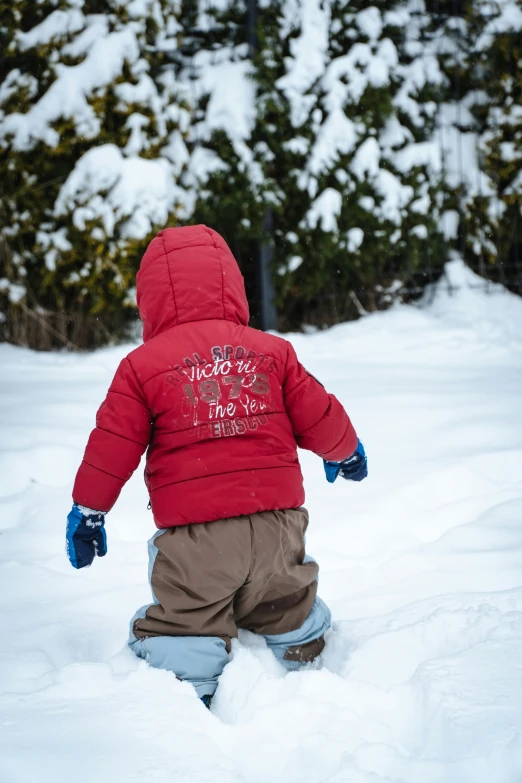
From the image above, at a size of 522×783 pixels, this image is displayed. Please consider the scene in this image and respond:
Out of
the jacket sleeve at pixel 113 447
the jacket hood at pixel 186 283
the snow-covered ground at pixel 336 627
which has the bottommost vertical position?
the snow-covered ground at pixel 336 627

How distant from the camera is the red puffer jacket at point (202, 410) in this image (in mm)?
1636

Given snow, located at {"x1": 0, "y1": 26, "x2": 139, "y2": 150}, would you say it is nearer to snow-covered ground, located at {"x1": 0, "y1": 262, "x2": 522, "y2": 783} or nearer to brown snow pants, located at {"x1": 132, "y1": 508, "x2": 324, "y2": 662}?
snow-covered ground, located at {"x1": 0, "y1": 262, "x2": 522, "y2": 783}

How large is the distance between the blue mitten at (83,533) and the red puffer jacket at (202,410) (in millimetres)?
32

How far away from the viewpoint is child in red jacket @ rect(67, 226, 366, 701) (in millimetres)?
1616

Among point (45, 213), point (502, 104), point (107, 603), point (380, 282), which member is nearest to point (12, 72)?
point (45, 213)

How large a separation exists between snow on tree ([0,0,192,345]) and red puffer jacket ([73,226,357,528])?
11.0ft

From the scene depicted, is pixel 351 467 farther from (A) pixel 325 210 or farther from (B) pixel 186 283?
(A) pixel 325 210

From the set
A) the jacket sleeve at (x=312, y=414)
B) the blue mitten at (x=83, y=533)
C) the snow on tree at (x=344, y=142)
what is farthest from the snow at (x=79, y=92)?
the blue mitten at (x=83, y=533)

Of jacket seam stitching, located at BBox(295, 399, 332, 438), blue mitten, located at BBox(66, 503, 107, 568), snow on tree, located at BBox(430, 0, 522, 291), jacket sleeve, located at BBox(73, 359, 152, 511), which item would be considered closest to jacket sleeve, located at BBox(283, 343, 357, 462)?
jacket seam stitching, located at BBox(295, 399, 332, 438)

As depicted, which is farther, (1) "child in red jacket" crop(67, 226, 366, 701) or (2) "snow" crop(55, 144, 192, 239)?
(2) "snow" crop(55, 144, 192, 239)

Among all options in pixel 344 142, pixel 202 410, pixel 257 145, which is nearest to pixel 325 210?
pixel 344 142

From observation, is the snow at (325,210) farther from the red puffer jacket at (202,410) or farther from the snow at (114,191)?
the red puffer jacket at (202,410)

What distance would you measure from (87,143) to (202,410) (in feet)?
13.0

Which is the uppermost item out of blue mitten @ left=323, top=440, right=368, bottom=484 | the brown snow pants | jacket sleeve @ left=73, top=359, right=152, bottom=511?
jacket sleeve @ left=73, top=359, right=152, bottom=511
